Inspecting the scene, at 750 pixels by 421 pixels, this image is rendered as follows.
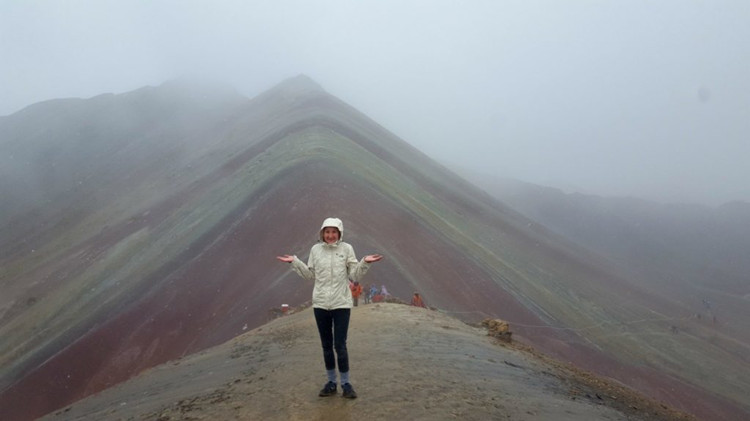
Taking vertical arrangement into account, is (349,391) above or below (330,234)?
below

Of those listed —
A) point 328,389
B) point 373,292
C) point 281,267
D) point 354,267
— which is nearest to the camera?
point 354,267

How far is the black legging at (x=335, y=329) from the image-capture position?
574 cm

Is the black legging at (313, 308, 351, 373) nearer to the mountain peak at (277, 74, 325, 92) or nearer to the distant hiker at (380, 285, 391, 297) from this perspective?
the distant hiker at (380, 285, 391, 297)

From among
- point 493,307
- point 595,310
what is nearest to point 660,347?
point 595,310

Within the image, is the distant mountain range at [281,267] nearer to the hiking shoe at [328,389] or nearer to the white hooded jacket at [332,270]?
the hiking shoe at [328,389]

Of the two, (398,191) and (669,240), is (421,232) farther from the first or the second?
(669,240)

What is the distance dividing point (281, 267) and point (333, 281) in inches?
592

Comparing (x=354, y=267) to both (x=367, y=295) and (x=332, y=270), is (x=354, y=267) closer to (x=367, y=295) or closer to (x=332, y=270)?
(x=332, y=270)

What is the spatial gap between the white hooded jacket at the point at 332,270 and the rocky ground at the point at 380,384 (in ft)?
3.69

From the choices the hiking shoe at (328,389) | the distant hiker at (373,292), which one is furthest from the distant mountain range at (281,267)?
the hiking shoe at (328,389)

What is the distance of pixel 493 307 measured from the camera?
2289 cm

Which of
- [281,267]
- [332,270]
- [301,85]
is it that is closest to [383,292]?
[281,267]

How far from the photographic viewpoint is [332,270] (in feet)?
18.9

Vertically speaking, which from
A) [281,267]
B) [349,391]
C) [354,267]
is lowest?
[281,267]
